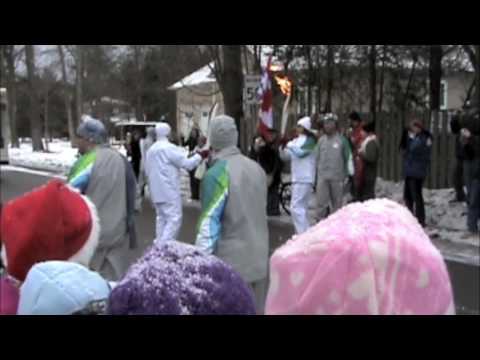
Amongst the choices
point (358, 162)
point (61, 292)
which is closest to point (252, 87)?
point (358, 162)

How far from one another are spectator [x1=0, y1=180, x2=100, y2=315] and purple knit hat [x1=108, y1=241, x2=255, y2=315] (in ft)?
1.45

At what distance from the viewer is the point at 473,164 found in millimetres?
10453

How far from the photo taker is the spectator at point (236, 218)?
446 cm

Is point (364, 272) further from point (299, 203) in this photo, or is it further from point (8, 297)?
point (299, 203)

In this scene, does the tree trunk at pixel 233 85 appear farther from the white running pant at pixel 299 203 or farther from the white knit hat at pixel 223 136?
the white knit hat at pixel 223 136

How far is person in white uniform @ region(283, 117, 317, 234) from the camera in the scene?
10.3m

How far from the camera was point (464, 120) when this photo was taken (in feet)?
35.1

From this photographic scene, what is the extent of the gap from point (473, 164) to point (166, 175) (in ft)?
14.8

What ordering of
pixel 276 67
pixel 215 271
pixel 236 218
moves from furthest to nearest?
1. pixel 276 67
2. pixel 236 218
3. pixel 215 271

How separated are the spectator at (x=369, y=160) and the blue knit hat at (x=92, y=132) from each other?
6694 mm

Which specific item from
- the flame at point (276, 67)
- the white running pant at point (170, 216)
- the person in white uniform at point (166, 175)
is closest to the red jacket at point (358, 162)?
the person in white uniform at point (166, 175)
